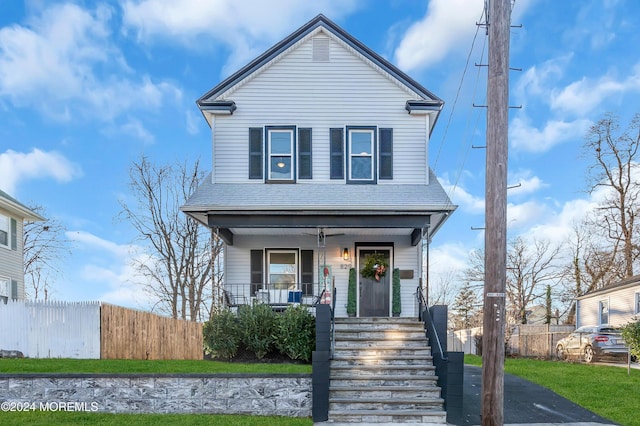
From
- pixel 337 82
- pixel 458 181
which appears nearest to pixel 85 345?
pixel 337 82

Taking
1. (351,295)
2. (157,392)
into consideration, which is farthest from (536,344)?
(157,392)

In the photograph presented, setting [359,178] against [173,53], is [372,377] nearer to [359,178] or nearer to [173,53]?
[359,178]

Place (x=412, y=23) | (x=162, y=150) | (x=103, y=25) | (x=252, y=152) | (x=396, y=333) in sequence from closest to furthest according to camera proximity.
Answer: (x=396, y=333)
(x=252, y=152)
(x=412, y=23)
(x=103, y=25)
(x=162, y=150)

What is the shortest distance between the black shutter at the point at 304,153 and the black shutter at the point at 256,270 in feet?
8.32

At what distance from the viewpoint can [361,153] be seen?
14.8m

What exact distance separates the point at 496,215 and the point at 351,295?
770cm

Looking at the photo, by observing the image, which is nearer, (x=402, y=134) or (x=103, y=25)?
(x=402, y=134)

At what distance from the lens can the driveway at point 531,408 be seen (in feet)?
30.1

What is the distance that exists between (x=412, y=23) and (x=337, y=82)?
3219 mm

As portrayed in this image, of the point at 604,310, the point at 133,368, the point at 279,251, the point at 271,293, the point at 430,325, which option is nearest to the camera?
the point at 133,368

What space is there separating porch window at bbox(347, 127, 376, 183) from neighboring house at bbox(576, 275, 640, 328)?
13.3 metres

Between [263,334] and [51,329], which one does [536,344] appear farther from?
[51,329]

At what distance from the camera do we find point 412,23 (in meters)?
16.0

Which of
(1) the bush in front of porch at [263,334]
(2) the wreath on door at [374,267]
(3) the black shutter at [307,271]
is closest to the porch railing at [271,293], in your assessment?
(3) the black shutter at [307,271]
